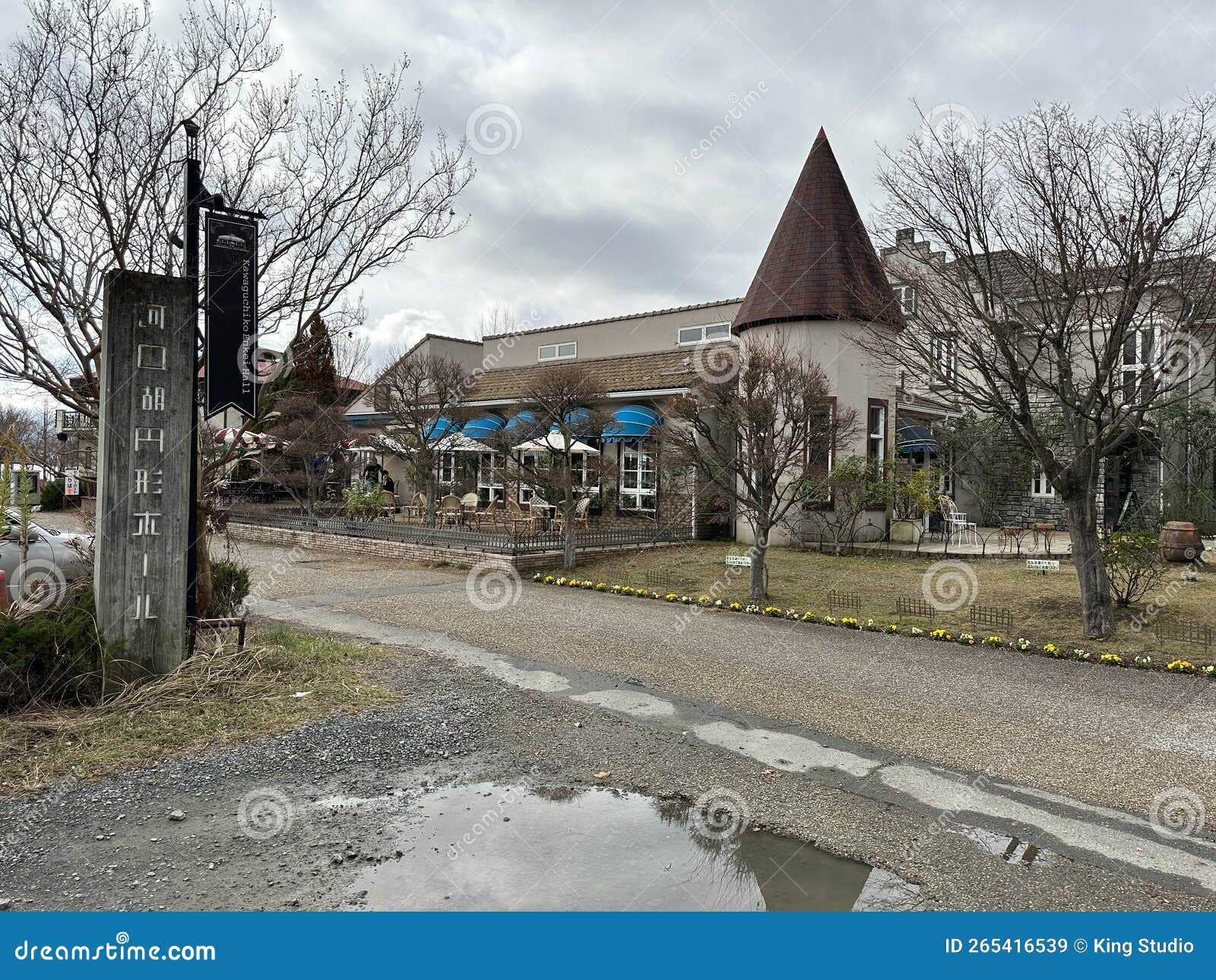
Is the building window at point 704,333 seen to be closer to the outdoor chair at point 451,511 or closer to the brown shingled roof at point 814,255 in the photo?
the brown shingled roof at point 814,255

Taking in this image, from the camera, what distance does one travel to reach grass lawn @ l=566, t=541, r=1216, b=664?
994cm

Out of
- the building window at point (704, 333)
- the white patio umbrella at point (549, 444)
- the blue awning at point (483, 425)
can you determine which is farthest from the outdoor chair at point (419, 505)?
the building window at point (704, 333)

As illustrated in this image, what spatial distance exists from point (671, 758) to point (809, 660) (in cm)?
361

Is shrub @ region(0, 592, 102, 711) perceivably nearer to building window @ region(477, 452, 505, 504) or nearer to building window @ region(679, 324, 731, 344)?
building window @ region(477, 452, 505, 504)

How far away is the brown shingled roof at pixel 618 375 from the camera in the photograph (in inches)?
850

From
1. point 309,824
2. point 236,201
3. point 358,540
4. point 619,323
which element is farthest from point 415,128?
point 619,323

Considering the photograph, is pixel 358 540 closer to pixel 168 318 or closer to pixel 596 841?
pixel 168 318

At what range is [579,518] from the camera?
20.2 metres

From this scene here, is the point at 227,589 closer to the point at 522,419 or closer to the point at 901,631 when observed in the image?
the point at 901,631

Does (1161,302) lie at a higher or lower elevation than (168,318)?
higher

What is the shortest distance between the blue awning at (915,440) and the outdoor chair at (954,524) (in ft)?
7.02

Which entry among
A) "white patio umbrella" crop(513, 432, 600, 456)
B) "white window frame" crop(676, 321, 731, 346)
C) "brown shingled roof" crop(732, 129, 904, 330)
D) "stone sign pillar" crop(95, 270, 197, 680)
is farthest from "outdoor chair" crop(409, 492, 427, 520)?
"stone sign pillar" crop(95, 270, 197, 680)

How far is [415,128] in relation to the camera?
405 inches

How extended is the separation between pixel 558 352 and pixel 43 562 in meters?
19.2
